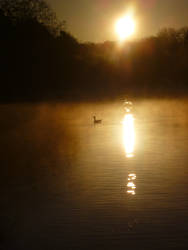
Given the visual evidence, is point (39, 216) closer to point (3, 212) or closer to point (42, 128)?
point (3, 212)

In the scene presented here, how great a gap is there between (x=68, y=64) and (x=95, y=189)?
144 ft

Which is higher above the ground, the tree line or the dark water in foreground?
the tree line

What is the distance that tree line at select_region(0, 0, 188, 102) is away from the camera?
48281 mm

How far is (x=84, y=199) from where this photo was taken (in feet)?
29.0

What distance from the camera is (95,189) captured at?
947 cm

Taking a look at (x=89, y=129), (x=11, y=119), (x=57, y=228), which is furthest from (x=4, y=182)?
(x=11, y=119)

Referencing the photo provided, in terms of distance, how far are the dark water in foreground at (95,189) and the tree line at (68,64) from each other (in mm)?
27484

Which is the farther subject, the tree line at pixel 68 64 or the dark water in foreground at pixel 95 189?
the tree line at pixel 68 64

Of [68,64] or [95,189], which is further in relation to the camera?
[68,64]

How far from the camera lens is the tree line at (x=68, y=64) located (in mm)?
Answer: 48281

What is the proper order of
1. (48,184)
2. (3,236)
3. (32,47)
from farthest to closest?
(32,47)
(48,184)
(3,236)

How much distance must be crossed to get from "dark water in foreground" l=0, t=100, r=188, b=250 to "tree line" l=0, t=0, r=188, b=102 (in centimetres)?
2748

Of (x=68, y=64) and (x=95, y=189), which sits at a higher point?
(x=68, y=64)

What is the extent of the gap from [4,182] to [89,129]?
31.3ft
